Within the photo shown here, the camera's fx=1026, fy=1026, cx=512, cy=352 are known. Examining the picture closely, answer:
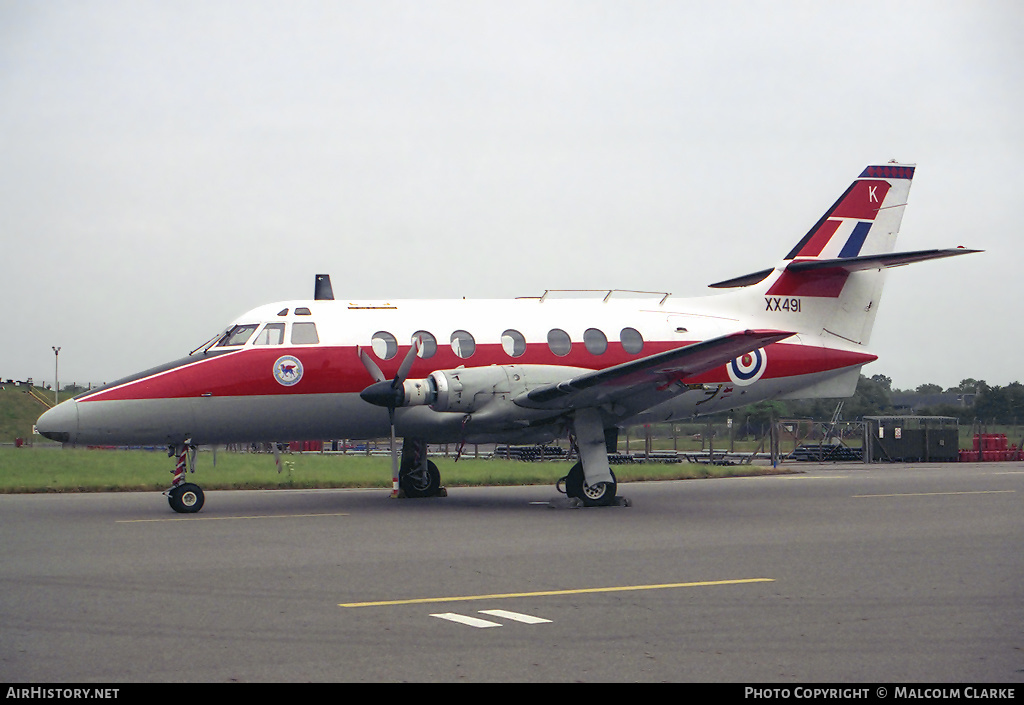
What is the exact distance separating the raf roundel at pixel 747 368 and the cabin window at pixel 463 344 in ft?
17.7

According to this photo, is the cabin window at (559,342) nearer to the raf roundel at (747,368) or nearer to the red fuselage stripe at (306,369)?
the red fuselage stripe at (306,369)

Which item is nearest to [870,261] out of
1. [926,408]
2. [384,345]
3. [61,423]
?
[384,345]

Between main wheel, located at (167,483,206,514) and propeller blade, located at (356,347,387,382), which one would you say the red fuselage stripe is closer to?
propeller blade, located at (356,347,387,382)

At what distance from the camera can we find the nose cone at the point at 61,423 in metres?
16.4

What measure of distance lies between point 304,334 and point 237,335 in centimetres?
116

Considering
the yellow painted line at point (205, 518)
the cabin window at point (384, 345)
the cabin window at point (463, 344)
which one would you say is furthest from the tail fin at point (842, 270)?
the yellow painted line at point (205, 518)

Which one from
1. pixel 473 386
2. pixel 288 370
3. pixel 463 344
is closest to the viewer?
pixel 473 386

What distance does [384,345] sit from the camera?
18750 millimetres

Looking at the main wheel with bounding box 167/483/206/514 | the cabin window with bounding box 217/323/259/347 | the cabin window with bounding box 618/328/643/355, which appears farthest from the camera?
the cabin window with bounding box 618/328/643/355

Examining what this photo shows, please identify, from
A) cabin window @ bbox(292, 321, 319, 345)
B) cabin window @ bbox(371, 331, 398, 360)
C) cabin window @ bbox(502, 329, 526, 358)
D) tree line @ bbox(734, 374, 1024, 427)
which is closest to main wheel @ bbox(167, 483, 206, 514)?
cabin window @ bbox(292, 321, 319, 345)

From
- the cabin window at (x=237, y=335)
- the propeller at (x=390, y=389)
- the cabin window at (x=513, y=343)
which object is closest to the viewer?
the propeller at (x=390, y=389)

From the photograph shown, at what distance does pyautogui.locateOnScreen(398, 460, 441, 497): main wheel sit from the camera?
20.7 m

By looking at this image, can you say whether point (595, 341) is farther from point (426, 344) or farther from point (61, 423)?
point (61, 423)

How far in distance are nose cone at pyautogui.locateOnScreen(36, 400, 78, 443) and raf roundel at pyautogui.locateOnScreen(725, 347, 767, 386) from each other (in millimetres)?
12216
